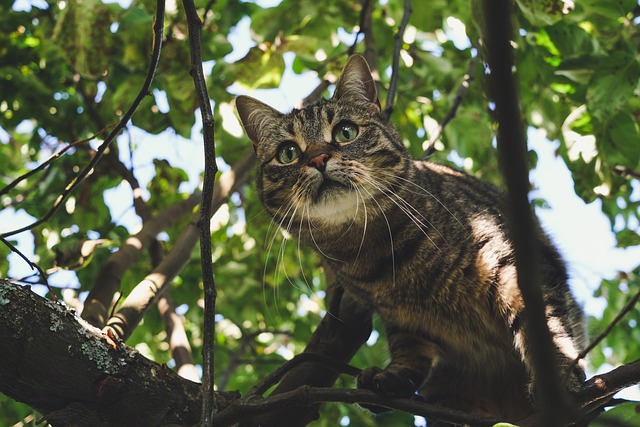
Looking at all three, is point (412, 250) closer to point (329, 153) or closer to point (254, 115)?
point (329, 153)

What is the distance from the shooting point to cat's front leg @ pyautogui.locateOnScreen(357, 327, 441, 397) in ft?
7.68

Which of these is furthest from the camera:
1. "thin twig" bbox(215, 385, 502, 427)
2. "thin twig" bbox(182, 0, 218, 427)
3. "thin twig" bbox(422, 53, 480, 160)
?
"thin twig" bbox(422, 53, 480, 160)

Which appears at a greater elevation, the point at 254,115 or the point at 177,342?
the point at 254,115

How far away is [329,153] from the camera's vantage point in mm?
2797

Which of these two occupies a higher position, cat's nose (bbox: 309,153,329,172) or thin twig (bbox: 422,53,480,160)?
thin twig (bbox: 422,53,480,160)

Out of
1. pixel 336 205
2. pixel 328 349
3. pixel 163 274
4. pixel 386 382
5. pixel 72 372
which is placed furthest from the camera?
pixel 163 274

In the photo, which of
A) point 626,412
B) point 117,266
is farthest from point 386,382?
point 117,266

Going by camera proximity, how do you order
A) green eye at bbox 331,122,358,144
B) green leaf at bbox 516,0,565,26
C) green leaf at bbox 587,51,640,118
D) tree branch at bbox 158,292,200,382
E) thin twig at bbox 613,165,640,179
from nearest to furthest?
green leaf at bbox 587,51,640,118 → green leaf at bbox 516,0,565,26 → green eye at bbox 331,122,358,144 → tree branch at bbox 158,292,200,382 → thin twig at bbox 613,165,640,179

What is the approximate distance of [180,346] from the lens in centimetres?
332

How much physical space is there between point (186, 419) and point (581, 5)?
2.34 m

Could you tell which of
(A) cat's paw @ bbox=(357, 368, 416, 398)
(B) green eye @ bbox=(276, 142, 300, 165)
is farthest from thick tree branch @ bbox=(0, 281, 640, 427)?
(B) green eye @ bbox=(276, 142, 300, 165)

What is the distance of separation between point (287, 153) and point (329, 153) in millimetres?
318

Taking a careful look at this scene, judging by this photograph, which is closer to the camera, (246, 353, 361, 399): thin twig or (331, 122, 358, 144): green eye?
(246, 353, 361, 399): thin twig

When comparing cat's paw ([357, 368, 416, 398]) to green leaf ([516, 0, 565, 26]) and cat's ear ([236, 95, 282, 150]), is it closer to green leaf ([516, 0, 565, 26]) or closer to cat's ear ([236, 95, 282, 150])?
cat's ear ([236, 95, 282, 150])
